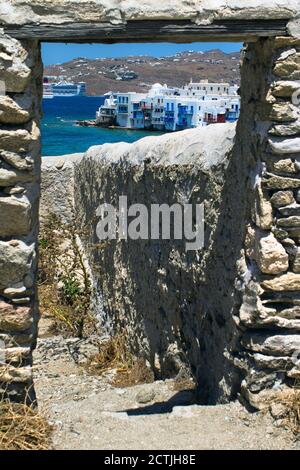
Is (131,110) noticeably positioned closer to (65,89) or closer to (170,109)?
(170,109)

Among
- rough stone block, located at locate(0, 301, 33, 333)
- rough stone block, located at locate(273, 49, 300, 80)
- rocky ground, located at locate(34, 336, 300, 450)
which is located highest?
rough stone block, located at locate(273, 49, 300, 80)

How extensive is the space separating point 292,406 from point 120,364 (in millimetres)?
3216

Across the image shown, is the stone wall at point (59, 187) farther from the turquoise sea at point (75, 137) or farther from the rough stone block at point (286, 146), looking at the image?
the turquoise sea at point (75, 137)

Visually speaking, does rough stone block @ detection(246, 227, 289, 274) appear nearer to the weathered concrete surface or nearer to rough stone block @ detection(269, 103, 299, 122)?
the weathered concrete surface

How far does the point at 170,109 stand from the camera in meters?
53.9

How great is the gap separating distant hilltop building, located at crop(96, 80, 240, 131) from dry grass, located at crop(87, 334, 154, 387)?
36.4m

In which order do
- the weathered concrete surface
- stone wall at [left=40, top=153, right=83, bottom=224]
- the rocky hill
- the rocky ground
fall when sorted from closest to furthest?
the rocky ground → the weathered concrete surface → stone wall at [left=40, top=153, right=83, bottom=224] → the rocky hill

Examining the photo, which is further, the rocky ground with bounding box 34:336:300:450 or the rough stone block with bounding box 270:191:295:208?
the rough stone block with bounding box 270:191:295:208

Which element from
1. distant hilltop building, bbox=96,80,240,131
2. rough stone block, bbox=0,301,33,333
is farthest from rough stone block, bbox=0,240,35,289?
distant hilltop building, bbox=96,80,240,131

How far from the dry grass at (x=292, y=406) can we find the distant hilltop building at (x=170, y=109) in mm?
39338

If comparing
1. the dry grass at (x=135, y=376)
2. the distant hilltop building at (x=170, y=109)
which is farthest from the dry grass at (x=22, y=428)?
the distant hilltop building at (x=170, y=109)

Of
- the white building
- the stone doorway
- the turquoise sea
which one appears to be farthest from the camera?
the white building

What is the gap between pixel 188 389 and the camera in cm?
545

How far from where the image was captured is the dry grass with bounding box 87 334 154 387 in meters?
6.36
